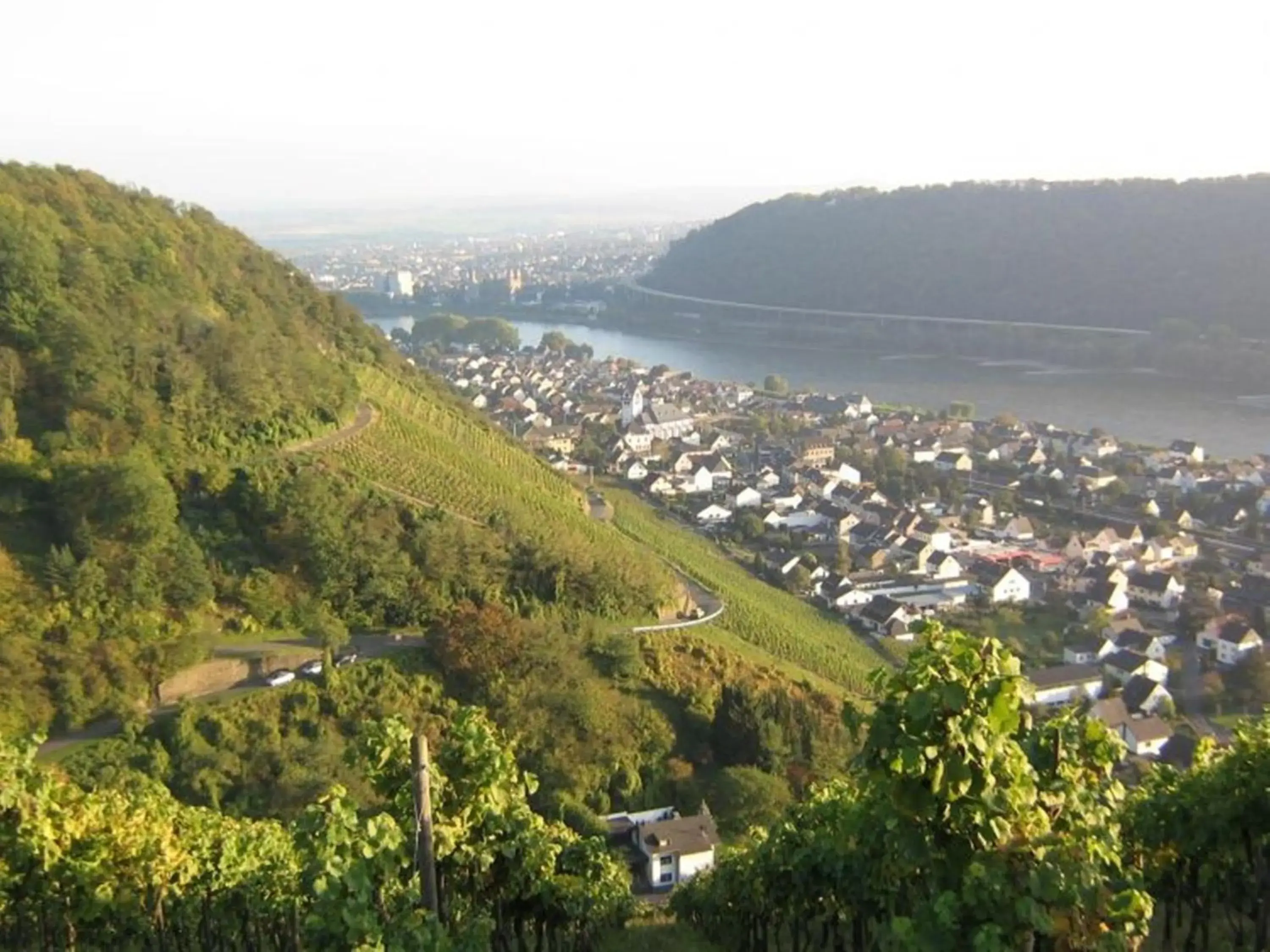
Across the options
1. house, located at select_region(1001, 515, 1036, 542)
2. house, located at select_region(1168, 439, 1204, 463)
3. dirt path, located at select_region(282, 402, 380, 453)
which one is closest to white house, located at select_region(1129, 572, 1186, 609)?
house, located at select_region(1001, 515, 1036, 542)

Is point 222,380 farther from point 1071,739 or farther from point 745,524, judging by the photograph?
point 1071,739

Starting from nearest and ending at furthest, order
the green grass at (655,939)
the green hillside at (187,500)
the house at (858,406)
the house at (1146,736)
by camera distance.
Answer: the green grass at (655,939), the green hillside at (187,500), the house at (1146,736), the house at (858,406)

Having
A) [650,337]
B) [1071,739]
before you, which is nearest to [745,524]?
[1071,739]

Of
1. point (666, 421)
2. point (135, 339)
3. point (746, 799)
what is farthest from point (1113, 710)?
point (666, 421)

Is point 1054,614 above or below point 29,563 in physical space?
below

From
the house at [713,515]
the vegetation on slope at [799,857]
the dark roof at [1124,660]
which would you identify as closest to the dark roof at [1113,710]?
the dark roof at [1124,660]

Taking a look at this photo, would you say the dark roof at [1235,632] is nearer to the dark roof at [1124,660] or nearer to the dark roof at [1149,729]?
the dark roof at [1124,660]
